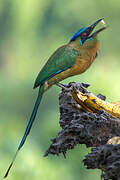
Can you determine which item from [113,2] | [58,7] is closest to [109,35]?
[113,2]

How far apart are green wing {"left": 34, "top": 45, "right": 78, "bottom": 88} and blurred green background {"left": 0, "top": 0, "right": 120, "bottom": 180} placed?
163 centimetres

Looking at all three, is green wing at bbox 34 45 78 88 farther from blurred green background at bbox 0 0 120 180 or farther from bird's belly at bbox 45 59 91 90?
blurred green background at bbox 0 0 120 180

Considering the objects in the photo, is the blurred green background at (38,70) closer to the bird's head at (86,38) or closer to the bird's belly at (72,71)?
the bird's belly at (72,71)

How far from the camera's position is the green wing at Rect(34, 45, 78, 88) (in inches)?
125

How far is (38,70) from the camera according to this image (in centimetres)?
1698

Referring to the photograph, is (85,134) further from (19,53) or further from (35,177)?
(19,53)

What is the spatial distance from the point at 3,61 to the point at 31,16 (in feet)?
9.88

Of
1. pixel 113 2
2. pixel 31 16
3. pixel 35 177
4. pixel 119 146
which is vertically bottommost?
pixel 35 177

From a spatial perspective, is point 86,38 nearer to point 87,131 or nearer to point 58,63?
point 58,63

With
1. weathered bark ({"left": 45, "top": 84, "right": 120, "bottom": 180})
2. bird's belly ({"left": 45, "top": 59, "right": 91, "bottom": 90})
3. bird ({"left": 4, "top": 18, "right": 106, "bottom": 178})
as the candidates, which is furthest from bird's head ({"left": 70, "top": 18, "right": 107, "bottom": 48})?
weathered bark ({"left": 45, "top": 84, "right": 120, "bottom": 180})

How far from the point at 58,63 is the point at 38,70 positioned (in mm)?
13817

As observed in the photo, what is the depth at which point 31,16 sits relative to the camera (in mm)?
19734

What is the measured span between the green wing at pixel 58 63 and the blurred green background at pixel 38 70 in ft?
5.33

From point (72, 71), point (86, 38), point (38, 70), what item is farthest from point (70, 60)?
point (38, 70)
